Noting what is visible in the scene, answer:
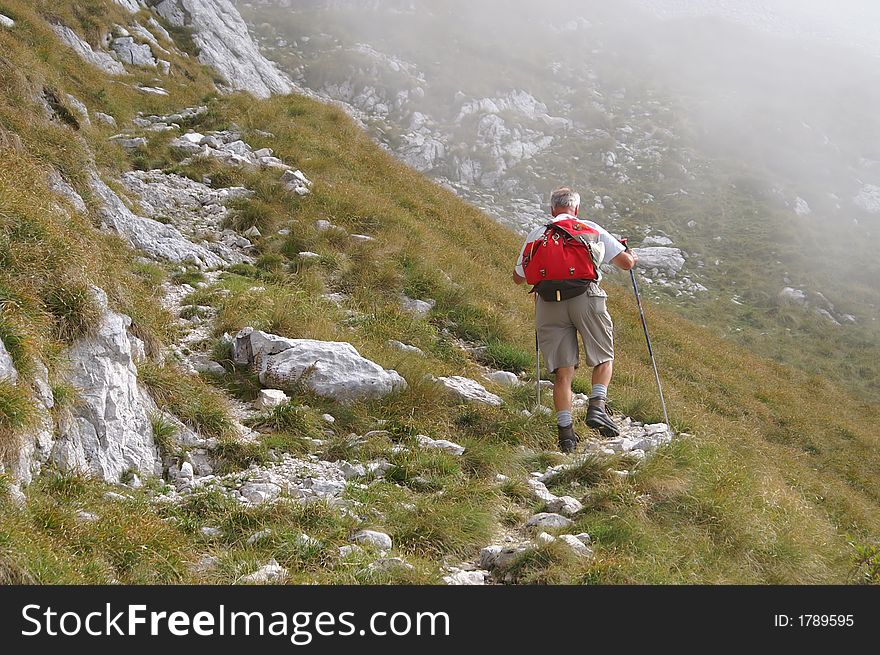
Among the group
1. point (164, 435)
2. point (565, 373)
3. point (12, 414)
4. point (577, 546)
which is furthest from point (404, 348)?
point (12, 414)

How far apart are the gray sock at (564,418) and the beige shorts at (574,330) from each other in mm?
507

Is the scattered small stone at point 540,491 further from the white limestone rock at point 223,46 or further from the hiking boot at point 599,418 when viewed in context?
the white limestone rock at point 223,46

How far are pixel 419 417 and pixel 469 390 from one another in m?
1.06

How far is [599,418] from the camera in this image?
748cm

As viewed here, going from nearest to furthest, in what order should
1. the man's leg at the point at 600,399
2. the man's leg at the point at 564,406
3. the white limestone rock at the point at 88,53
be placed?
1. the man's leg at the point at 564,406
2. the man's leg at the point at 600,399
3. the white limestone rock at the point at 88,53

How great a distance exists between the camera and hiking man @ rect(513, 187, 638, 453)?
7.28 m

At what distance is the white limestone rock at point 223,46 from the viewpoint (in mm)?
31422

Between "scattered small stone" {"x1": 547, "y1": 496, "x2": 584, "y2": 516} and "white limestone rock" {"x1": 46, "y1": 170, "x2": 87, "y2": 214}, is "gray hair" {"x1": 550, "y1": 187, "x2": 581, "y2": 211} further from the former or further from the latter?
"white limestone rock" {"x1": 46, "y1": 170, "x2": 87, "y2": 214}

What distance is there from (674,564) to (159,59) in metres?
27.4

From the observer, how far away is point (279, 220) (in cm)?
1284

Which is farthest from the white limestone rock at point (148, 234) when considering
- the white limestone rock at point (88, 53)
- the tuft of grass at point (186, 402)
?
the white limestone rock at point (88, 53)

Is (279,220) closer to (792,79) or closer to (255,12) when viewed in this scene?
(255,12)

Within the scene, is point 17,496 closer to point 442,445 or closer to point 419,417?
point 442,445

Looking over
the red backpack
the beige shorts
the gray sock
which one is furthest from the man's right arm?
the gray sock
